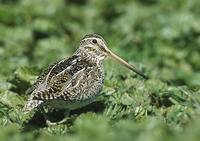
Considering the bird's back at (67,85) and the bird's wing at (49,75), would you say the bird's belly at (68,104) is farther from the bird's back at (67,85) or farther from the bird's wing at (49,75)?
the bird's wing at (49,75)

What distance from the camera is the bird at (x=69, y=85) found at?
623cm

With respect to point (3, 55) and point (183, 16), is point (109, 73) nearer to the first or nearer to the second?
point (3, 55)

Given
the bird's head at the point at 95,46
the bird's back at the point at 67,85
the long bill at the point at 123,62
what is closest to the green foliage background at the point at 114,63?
the long bill at the point at 123,62

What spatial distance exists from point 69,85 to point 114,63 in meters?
1.60

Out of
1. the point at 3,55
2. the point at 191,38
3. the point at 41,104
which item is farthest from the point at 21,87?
the point at 191,38

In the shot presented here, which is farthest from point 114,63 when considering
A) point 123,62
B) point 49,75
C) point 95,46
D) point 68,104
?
point 68,104

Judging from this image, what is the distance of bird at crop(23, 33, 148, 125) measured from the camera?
623 cm

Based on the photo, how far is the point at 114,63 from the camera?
792 cm

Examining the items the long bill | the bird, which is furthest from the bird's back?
the long bill

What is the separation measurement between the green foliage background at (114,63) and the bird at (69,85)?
161 mm

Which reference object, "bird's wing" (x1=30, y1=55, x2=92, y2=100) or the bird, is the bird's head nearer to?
the bird

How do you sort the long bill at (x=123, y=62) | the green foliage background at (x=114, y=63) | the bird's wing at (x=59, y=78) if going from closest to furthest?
the green foliage background at (x=114, y=63) → the bird's wing at (x=59, y=78) → the long bill at (x=123, y=62)

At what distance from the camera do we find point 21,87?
7.33m

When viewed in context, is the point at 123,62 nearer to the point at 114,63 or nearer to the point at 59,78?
the point at 114,63
